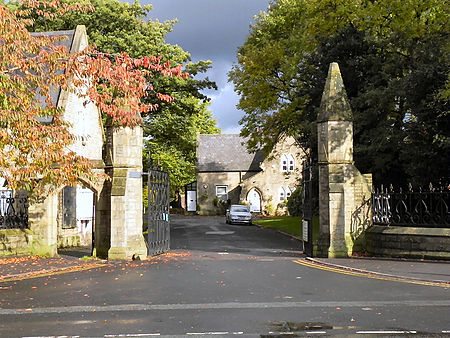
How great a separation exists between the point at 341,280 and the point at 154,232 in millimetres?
7781

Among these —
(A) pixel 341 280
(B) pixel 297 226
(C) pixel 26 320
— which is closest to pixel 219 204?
(B) pixel 297 226

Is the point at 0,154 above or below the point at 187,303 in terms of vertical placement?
above

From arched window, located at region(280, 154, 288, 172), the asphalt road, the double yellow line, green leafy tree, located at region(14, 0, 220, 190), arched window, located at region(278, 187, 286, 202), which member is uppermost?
green leafy tree, located at region(14, 0, 220, 190)

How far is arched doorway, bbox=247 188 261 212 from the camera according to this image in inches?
2349

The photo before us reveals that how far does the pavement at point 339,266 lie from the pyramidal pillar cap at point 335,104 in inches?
186

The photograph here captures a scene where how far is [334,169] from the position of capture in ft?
57.5

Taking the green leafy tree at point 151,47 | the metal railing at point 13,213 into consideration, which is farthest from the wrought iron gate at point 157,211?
the green leafy tree at point 151,47

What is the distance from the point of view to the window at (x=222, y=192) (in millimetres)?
62531

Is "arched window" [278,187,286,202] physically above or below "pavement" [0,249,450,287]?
above

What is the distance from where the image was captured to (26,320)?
8430mm

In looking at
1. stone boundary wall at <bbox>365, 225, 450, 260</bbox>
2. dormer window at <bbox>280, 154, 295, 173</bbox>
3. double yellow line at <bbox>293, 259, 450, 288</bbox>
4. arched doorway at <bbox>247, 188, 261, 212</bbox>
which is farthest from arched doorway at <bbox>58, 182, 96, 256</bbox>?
dormer window at <bbox>280, 154, 295, 173</bbox>

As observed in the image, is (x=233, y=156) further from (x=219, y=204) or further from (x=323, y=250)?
(x=323, y=250)

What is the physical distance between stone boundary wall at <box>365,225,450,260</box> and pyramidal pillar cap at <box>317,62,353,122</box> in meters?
3.87

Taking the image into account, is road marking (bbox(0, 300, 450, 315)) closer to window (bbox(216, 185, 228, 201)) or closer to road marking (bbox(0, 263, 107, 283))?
road marking (bbox(0, 263, 107, 283))
